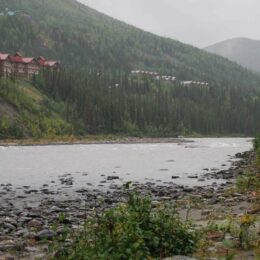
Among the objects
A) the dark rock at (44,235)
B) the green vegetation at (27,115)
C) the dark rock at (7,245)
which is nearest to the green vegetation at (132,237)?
the dark rock at (7,245)

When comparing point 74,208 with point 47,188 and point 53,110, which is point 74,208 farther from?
point 53,110

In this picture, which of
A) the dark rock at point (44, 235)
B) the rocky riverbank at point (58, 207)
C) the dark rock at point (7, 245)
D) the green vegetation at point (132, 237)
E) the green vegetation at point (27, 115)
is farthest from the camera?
the green vegetation at point (27, 115)

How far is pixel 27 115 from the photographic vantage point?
149 m

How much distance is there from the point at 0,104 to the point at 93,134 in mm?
35907

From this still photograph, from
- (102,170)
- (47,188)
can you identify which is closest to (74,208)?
(47,188)

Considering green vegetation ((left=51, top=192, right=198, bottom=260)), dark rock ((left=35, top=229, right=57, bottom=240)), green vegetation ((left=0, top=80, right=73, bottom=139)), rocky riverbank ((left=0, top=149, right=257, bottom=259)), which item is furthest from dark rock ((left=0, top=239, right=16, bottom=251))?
green vegetation ((left=0, top=80, right=73, bottom=139))

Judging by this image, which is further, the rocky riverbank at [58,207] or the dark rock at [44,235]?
the dark rock at [44,235]

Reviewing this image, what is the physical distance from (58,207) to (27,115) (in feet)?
414

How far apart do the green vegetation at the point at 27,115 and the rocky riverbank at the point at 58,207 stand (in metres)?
98.8

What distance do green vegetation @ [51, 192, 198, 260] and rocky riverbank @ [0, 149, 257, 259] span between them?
23.1 inches

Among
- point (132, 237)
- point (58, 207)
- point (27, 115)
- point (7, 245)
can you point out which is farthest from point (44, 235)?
point (27, 115)

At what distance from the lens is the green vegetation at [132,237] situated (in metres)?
10.0

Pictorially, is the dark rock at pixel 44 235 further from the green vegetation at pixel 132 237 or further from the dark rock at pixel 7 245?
the green vegetation at pixel 132 237

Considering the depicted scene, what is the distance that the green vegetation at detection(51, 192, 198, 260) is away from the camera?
32.9 feet
